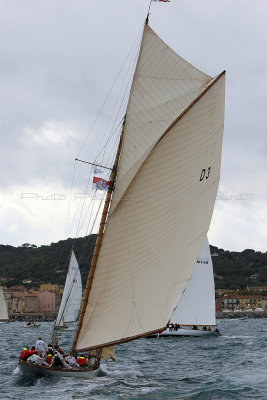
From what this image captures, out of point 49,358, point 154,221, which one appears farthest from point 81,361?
point 154,221

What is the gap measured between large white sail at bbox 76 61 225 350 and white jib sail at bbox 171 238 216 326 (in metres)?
41.8

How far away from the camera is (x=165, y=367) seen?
37344mm

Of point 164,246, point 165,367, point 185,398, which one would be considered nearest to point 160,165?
point 164,246

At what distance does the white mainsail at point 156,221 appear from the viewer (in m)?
27.3

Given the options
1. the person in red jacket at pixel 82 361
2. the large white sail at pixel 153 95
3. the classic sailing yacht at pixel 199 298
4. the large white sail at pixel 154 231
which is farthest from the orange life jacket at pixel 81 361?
the classic sailing yacht at pixel 199 298

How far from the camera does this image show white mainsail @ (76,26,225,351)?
27.3m

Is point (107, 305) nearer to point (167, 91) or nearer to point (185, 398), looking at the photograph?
point (185, 398)

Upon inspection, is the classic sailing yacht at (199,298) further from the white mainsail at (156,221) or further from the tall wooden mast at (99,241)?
the white mainsail at (156,221)

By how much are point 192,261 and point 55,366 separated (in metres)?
8.08

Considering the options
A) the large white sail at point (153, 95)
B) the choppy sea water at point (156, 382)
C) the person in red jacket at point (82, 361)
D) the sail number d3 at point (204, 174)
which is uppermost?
the large white sail at point (153, 95)

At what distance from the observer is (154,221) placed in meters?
27.4

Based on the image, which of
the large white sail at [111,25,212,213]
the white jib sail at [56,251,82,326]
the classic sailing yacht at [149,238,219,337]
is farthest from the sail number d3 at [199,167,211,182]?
the white jib sail at [56,251,82,326]

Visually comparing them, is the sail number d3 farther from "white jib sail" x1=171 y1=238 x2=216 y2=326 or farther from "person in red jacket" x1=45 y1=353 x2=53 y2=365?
"white jib sail" x1=171 y1=238 x2=216 y2=326

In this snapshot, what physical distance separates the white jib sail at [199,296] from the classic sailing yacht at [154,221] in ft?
137
